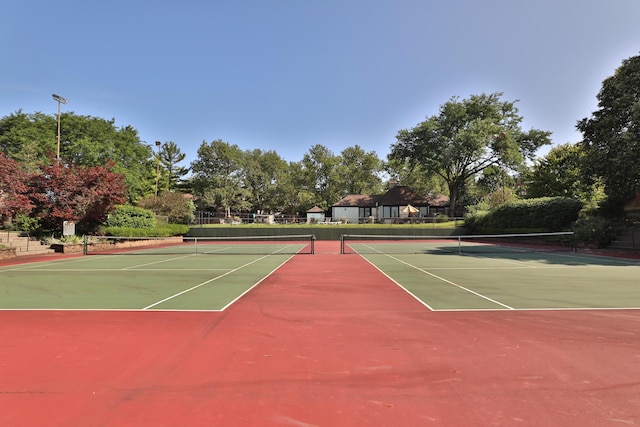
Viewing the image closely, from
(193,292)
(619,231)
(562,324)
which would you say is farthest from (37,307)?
(619,231)

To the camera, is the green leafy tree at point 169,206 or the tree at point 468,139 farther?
the tree at point 468,139

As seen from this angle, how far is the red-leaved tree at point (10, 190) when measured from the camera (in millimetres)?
19281

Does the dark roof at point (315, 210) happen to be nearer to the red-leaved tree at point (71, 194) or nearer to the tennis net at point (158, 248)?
the tennis net at point (158, 248)

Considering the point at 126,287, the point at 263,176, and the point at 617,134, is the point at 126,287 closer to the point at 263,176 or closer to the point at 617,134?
the point at 617,134

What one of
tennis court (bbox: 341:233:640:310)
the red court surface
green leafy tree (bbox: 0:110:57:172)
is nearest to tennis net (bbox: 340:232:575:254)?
tennis court (bbox: 341:233:640:310)

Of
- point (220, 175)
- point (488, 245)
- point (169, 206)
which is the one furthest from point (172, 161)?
point (488, 245)

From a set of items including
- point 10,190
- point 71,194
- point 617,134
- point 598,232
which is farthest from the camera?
point 598,232

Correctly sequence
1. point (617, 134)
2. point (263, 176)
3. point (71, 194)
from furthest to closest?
point (263, 176), point (71, 194), point (617, 134)

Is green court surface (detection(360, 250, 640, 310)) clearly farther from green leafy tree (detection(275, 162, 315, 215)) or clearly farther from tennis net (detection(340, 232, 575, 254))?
green leafy tree (detection(275, 162, 315, 215))

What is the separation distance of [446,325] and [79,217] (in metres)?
27.1

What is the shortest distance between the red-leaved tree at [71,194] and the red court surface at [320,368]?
2087cm

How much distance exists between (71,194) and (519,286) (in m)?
27.7

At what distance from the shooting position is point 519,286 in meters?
10.4

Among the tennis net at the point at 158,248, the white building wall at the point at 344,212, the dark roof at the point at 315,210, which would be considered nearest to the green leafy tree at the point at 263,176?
the dark roof at the point at 315,210
